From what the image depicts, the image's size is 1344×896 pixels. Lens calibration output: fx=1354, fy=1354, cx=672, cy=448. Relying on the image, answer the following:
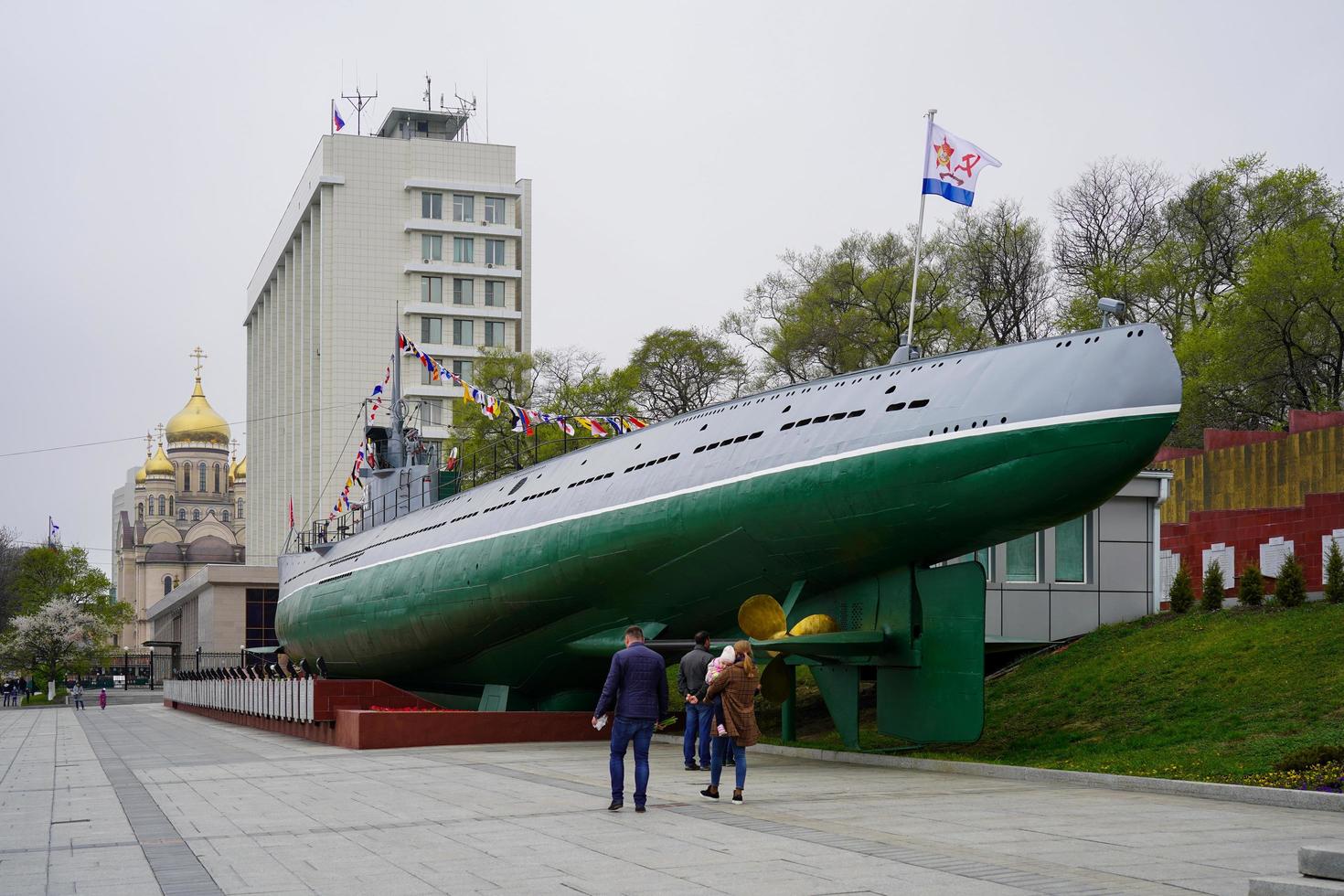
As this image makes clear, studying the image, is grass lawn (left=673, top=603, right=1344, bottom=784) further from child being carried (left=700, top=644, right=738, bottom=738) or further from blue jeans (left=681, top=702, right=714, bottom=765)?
child being carried (left=700, top=644, right=738, bottom=738)

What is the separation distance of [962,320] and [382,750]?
37.4 meters

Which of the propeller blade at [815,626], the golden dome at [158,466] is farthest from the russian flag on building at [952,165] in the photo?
the golden dome at [158,466]

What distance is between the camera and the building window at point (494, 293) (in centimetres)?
8581

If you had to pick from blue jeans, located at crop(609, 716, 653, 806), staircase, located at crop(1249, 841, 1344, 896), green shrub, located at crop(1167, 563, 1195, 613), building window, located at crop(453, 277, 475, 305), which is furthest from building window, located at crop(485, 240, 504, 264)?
staircase, located at crop(1249, 841, 1344, 896)

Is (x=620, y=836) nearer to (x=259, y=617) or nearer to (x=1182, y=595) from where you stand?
(x=1182, y=595)

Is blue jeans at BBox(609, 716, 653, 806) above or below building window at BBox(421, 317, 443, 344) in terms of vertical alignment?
below

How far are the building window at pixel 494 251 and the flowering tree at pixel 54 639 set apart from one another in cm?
3331

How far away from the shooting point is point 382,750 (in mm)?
20766

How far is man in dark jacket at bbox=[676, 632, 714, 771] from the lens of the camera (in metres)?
15.5

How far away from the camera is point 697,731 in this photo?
651 inches

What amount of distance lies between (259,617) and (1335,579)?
60.9 meters

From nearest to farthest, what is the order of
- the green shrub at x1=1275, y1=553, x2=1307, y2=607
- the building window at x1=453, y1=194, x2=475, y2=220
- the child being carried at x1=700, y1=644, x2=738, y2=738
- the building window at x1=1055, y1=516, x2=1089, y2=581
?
1. the child being carried at x1=700, y1=644, x2=738, y2=738
2. the green shrub at x1=1275, y1=553, x2=1307, y2=607
3. the building window at x1=1055, y1=516, x2=1089, y2=581
4. the building window at x1=453, y1=194, x2=475, y2=220

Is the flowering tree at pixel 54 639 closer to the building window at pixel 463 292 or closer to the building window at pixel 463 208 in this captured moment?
Result: the building window at pixel 463 292

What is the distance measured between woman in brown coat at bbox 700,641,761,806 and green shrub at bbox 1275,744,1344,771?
16.2ft
